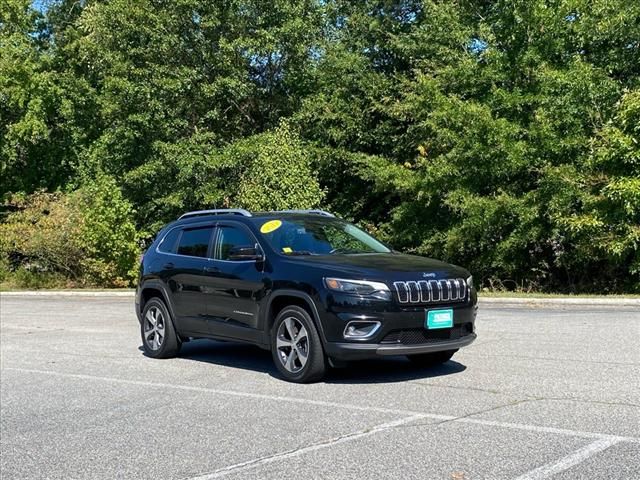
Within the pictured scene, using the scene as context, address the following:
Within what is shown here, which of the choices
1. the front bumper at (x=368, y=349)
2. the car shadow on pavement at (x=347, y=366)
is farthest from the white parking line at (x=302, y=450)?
the car shadow on pavement at (x=347, y=366)

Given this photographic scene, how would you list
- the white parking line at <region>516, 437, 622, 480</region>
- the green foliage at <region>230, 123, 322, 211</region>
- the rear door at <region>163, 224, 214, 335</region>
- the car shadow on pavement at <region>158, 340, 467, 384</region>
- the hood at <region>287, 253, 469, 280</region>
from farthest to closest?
1. the green foliage at <region>230, 123, 322, 211</region>
2. the rear door at <region>163, 224, 214, 335</region>
3. the car shadow on pavement at <region>158, 340, 467, 384</region>
4. the hood at <region>287, 253, 469, 280</region>
5. the white parking line at <region>516, 437, 622, 480</region>

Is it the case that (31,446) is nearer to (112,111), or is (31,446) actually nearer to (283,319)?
(283,319)

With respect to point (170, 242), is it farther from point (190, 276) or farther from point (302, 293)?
point (302, 293)

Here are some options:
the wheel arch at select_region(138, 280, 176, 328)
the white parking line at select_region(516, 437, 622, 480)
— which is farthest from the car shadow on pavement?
the white parking line at select_region(516, 437, 622, 480)

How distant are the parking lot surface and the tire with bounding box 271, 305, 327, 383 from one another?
0.19m

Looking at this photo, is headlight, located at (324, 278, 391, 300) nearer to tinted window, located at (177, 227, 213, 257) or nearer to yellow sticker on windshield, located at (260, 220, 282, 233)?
yellow sticker on windshield, located at (260, 220, 282, 233)

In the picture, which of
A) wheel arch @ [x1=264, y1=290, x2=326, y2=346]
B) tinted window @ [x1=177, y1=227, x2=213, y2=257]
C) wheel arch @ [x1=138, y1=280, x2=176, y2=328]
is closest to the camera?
wheel arch @ [x1=264, y1=290, x2=326, y2=346]

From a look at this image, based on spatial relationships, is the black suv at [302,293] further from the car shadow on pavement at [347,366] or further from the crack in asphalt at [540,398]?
the crack in asphalt at [540,398]

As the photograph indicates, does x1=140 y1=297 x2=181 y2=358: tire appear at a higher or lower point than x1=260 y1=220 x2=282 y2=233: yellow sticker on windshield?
lower

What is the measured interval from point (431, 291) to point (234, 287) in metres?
2.33

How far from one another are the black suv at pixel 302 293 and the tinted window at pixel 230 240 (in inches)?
0.6

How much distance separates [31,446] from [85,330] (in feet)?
27.3

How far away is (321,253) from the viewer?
8508mm

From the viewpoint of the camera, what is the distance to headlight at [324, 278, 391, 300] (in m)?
7.44
